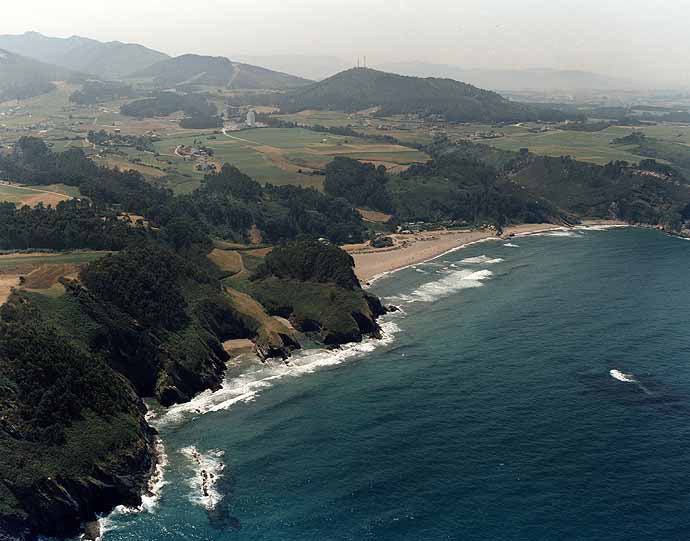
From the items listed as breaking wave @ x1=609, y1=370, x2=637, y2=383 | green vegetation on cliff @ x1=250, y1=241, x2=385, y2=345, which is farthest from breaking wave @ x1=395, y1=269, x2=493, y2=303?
breaking wave @ x1=609, y1=370, x2=637, y2=383

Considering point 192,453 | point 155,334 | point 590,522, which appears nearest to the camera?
point 590,522

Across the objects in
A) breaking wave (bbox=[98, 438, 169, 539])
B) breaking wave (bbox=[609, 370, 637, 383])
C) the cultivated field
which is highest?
the cultivated field

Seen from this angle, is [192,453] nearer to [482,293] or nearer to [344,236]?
[482,293]

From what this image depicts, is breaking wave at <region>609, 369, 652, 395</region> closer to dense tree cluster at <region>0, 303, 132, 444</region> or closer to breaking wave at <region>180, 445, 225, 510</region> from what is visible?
breaking wave at <region>180, 445, 225, 510</region>

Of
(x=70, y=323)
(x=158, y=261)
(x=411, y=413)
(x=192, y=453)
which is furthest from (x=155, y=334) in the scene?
(x=411, y=413)

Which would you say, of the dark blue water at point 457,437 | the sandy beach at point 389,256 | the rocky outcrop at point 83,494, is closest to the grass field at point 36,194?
the sandy beach at point 389,256

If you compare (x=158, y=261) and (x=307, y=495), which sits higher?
(x=158, y=261)

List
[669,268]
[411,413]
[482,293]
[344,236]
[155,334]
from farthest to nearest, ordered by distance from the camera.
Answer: [344,236] → [669,268] → [482,293] → [155,334] → [411,413]

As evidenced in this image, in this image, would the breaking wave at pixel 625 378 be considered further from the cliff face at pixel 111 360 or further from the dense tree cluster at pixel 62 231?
the dense tree cluster at pixel 62 231
